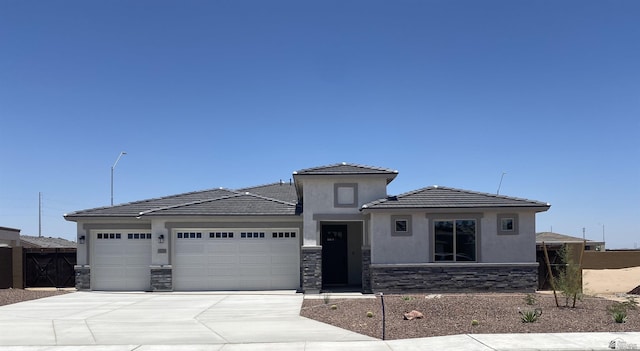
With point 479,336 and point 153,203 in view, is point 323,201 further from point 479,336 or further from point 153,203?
point 479,336

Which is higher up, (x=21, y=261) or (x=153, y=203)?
(x=153, y=203)

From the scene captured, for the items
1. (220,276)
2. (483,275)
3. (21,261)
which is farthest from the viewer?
(21,261)

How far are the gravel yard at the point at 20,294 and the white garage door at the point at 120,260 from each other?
154 cm

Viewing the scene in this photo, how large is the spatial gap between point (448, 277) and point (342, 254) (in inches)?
193

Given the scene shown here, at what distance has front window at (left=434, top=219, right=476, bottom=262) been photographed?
20.3m

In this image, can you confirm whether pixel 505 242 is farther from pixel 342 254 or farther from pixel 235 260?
pixel 235 260

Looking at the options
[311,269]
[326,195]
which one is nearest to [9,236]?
[311,269]

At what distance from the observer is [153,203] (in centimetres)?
2428

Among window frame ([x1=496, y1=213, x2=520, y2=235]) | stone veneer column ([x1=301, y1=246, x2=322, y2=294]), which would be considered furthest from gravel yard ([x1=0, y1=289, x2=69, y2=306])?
window frame ([x1=496, y1=213, x2=520, y2=235])

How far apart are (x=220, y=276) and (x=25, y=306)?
686 cm

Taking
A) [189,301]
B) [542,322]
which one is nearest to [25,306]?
[189,301]

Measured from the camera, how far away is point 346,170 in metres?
21.3

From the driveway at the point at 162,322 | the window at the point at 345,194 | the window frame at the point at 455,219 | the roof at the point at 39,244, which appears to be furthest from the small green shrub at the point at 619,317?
the roof at the point at 39,244

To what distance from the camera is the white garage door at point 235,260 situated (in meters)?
22.2
